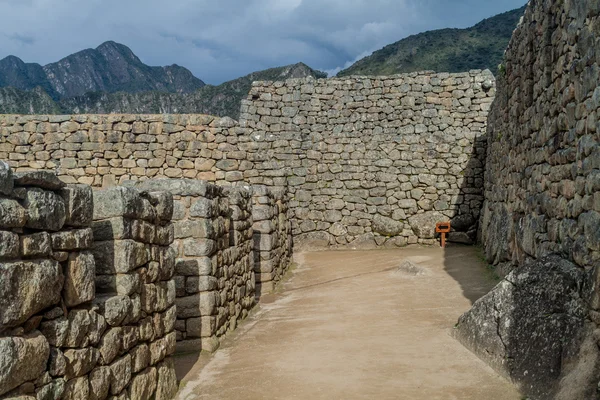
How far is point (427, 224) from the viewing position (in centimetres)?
1524

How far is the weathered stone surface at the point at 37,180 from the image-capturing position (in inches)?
116

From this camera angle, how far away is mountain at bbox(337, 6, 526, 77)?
1597 inches

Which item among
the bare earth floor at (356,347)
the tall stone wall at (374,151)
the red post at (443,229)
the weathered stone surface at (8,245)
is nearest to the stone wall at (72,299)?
the weathered stone surface at (8,245)

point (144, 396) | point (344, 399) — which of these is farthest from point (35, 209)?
point (344, 399)

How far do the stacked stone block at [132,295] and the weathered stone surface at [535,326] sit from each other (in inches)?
125

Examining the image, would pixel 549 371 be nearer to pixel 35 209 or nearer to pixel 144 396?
→ pixel 144 396

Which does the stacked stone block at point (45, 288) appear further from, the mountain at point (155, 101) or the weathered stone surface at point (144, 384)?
the mountain at point (155, 101)

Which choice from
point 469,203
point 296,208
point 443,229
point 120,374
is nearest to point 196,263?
point 120,374

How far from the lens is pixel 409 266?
11.0m

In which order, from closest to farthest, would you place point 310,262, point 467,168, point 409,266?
point 409,266, point 310,262, point 467,168

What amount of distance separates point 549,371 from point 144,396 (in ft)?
11.0

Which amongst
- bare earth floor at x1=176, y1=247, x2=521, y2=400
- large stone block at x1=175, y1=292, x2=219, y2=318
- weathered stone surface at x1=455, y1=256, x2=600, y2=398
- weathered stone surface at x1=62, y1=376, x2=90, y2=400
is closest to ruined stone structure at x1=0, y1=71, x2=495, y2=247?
bare earth floor at x1=176, y1=247, x2=521, y2=400

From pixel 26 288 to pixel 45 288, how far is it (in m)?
0.17

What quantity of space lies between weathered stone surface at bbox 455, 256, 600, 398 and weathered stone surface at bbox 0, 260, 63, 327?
3733mm
